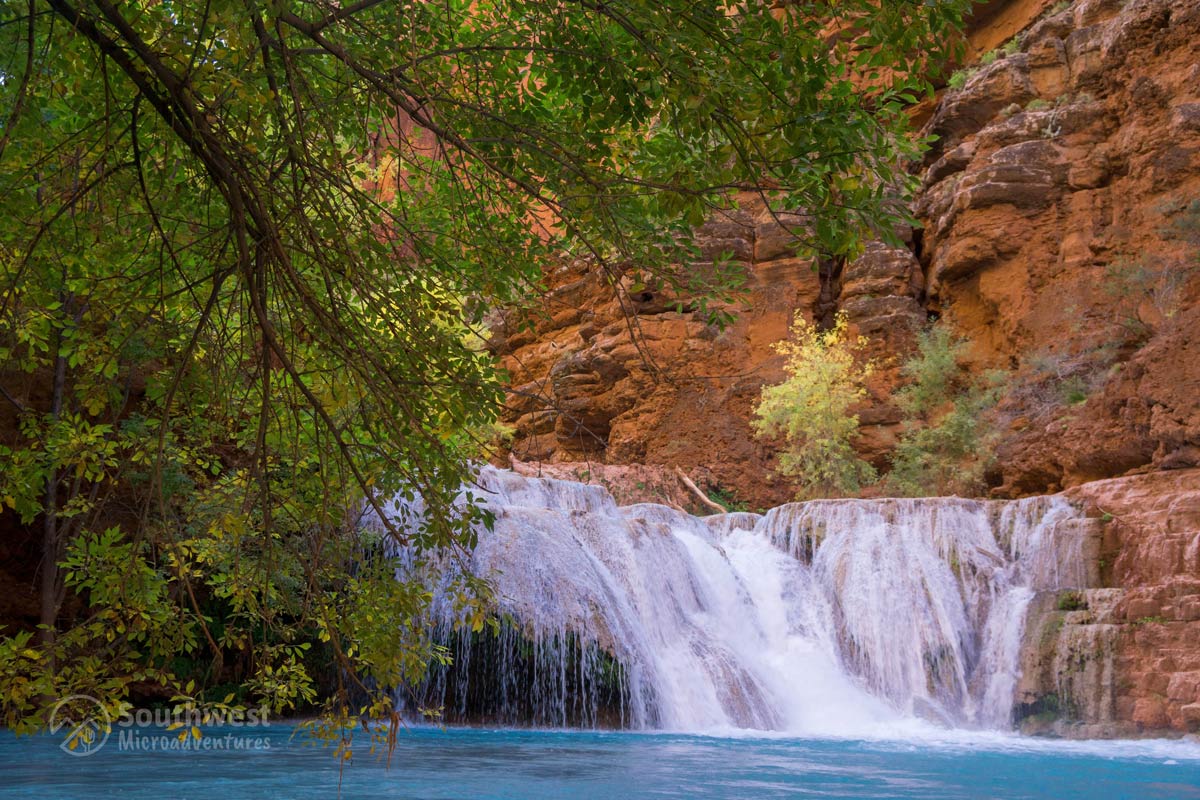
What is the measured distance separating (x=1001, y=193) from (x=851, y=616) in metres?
12.5

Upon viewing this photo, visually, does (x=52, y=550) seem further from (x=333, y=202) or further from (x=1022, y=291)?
(x=1022, y=291)

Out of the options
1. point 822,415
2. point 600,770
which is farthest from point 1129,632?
point 822,415

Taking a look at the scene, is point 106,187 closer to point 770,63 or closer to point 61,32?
point 61,32

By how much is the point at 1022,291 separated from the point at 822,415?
5469 mm

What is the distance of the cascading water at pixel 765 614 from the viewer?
41.5 ft

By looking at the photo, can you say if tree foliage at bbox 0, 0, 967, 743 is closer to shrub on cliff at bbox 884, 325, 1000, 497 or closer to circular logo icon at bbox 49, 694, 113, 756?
circular logo icon at bbox 49, 694, 113, 756

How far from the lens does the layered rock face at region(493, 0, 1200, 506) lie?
59.8 feet

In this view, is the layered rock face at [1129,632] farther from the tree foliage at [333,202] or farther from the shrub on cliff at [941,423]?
the tree foliage at [333,202]

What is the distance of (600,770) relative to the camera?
27.8 ft

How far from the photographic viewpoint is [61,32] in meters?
3.54

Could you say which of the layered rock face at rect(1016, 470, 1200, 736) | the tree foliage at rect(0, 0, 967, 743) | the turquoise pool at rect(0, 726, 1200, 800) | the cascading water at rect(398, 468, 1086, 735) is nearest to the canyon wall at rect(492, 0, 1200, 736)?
the layered rock face at rect(1016, 470, 1200, 736)

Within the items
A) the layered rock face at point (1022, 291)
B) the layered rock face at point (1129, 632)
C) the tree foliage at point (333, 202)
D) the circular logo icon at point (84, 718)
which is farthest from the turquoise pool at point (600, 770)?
the layered rock face at point (1022, 291)

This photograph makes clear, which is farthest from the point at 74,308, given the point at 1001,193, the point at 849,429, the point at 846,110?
the point at 1001,193

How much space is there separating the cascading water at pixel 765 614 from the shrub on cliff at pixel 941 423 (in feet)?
15.4
